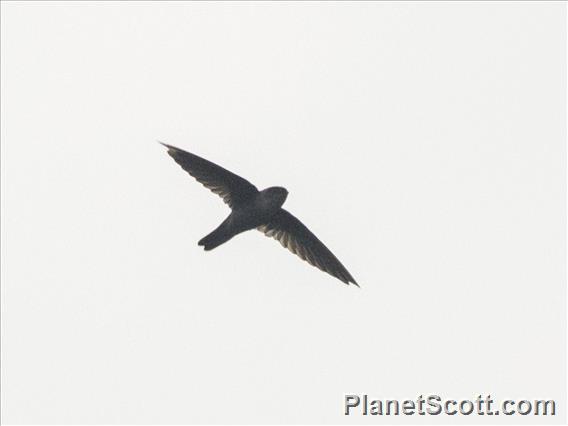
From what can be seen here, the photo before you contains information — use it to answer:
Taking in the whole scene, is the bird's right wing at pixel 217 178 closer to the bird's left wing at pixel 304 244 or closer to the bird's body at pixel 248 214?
the bird's body at pixel 248 214

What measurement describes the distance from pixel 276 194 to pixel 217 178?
1.03 meters

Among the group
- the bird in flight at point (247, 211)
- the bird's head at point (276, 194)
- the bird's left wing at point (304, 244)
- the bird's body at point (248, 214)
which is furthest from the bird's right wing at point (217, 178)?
the bird's left wing at point (304, 244)

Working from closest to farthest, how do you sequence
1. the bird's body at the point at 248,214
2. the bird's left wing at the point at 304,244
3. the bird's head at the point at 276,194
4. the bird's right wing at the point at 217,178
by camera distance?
the bird's head at the point at 276,194 → the bird's body at the point at 248,214 → the bird's right wing at the point at 217,178 → the bird's left wing at the point at 304,244

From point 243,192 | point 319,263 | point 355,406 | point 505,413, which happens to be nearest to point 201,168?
point 243,192

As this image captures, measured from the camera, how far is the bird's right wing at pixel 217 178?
13805mm

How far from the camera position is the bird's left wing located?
14.7 m

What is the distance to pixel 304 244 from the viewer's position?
1488cm

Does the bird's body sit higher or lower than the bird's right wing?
lower

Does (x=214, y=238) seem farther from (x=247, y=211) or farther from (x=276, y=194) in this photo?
(x=276, y=194)

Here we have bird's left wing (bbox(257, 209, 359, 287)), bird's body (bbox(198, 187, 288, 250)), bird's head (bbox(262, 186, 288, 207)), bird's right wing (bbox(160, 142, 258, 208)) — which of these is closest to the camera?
bird's head (bbox(262, 186, 288, 207))

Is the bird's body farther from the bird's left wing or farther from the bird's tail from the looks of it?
the bird's left wing

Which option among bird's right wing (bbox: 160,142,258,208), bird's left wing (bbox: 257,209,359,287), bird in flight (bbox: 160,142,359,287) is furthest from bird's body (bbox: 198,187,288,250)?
bird's left wing (bbox: 257,209,359,287)

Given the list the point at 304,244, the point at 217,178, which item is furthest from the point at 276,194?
the point at 304,244

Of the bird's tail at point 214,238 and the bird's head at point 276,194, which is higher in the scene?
the bird's head at point 276,194
